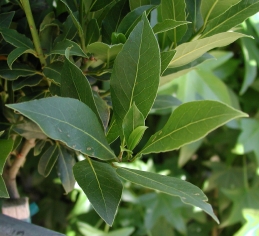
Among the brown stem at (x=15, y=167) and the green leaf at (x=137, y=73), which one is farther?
the brown stem at (x=15, y=167)

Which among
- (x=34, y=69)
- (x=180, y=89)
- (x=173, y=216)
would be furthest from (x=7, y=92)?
(x=173, y=216)

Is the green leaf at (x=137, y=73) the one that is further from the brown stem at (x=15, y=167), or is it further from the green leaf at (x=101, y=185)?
the brown stem at (x=15, y=167)

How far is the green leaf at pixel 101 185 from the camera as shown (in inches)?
8.5

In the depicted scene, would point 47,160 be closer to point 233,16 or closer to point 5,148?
point 5,148

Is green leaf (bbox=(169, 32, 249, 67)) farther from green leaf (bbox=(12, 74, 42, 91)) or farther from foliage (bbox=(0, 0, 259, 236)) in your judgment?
green leaf (bbox=(12, 74, 42, 91))

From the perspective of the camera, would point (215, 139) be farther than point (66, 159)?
Yes

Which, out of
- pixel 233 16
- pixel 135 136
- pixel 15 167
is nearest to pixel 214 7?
pixel 233 16

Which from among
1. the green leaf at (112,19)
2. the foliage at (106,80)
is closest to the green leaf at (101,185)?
the foliage at (106,80)

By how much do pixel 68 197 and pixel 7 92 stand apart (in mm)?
585

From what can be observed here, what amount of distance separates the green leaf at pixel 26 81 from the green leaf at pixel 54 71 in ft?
0.08

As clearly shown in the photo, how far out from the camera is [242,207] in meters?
0.78

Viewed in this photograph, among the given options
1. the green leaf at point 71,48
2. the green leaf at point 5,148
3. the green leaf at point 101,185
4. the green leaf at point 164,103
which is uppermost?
the green leaf at point 71,48

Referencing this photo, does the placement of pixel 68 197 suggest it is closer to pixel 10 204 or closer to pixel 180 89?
pixel 180 89

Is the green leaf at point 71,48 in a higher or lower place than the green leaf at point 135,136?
higher
